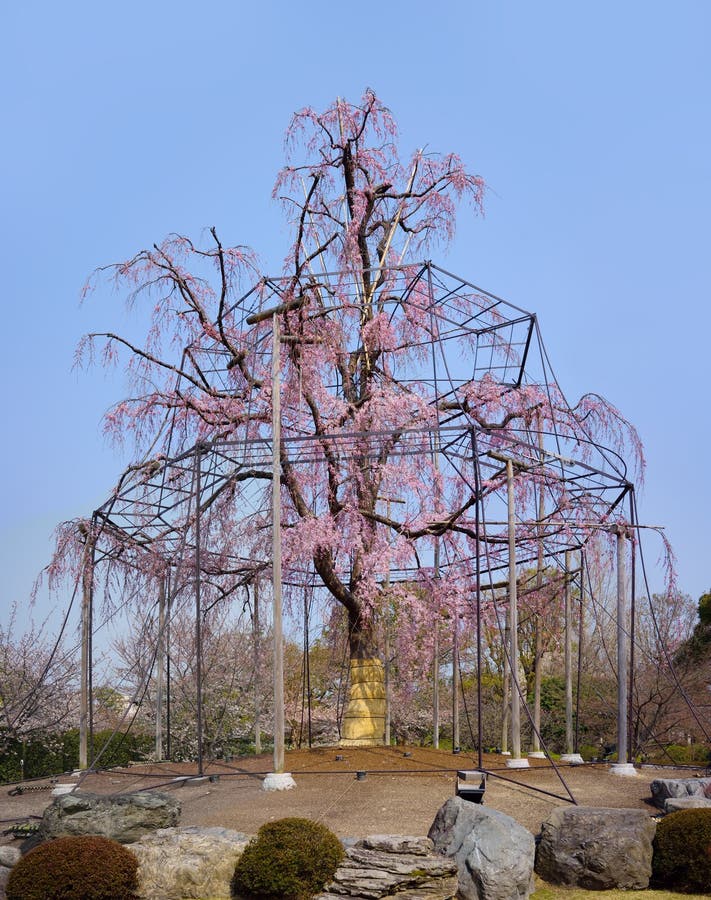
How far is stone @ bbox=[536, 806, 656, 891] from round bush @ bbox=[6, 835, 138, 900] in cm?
455

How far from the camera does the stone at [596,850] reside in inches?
445

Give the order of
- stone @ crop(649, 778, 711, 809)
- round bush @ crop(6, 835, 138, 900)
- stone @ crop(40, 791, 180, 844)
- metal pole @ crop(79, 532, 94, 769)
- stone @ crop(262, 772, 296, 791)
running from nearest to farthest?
round bush @ crop(6, 835, 138, 900) < stone @ crop(40, 791, 180, 844) < stone @ crop(649, 778, 711, 809) < stone @ crop(262, 772, 296, 791) < metal pole @ crop(79, 532, 94, 769)

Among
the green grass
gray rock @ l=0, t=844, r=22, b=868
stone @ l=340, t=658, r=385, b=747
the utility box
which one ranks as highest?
stone @ l=340, t=658, r=385, b=747

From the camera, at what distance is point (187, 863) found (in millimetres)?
11148

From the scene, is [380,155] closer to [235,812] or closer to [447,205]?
[447,205]

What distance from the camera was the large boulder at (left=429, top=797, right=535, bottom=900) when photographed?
10.7 meters

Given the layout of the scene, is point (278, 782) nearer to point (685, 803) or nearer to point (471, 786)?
point (471, 786)

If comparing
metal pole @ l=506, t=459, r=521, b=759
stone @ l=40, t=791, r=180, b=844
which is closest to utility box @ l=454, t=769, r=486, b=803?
metal pole @ l=506, t=459, r=521, b=759

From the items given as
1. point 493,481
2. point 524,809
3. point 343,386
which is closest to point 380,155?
point 343,386

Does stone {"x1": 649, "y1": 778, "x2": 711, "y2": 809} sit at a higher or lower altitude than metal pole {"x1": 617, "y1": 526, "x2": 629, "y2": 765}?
lower

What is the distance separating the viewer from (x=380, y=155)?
19.6 m

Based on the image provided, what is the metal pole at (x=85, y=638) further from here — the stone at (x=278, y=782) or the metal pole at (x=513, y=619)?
the metal pole at (x=513, y=619)

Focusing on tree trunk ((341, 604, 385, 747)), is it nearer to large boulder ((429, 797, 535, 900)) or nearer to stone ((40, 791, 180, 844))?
stone ((40, 791, 180, 844))

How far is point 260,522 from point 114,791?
16.7ft
